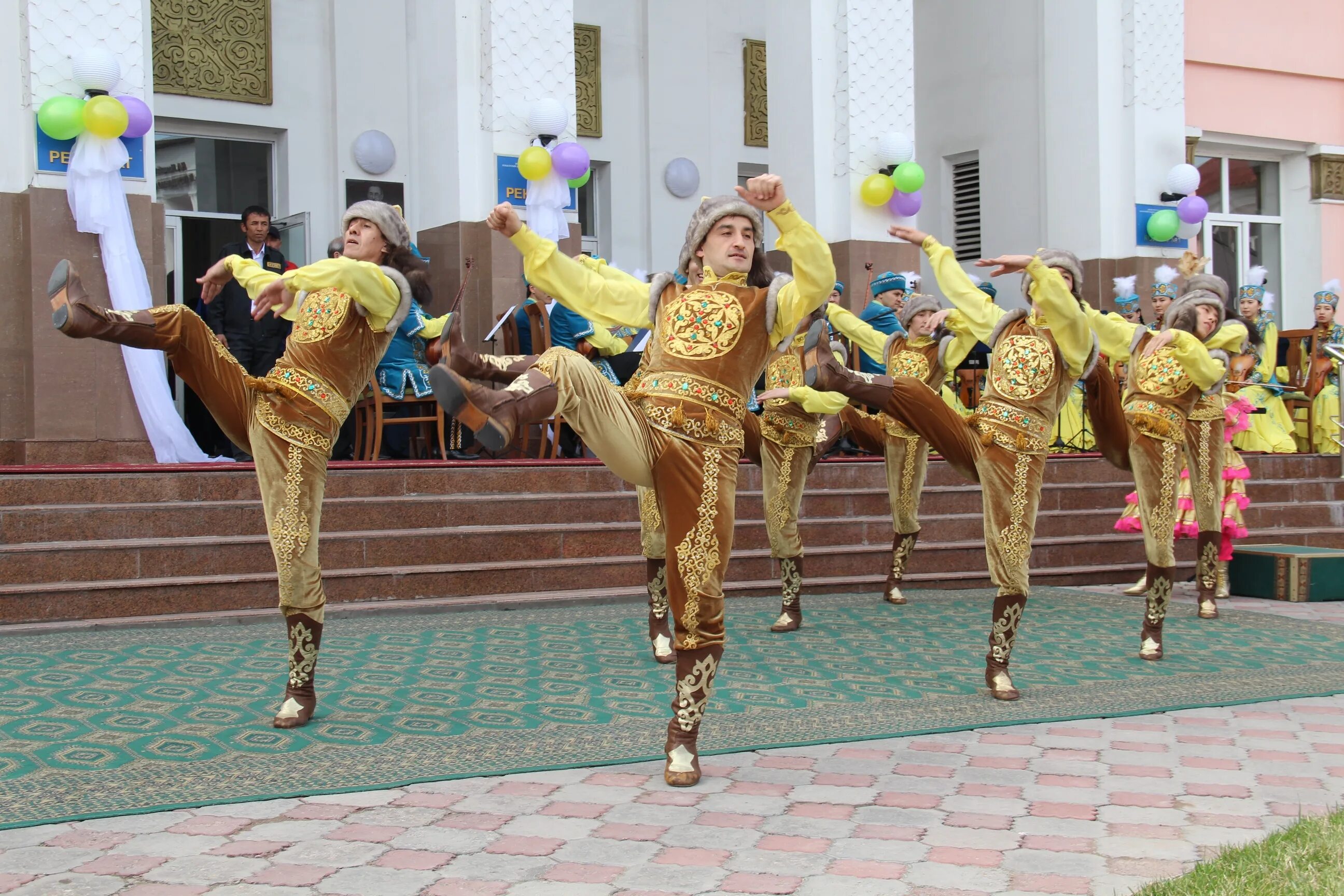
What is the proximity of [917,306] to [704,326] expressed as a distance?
172 inches

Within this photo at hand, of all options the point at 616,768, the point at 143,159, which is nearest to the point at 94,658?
the point at 616,768

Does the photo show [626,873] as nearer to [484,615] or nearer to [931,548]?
[484,615]

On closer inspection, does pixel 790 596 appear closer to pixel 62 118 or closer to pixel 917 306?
pixel 917 306

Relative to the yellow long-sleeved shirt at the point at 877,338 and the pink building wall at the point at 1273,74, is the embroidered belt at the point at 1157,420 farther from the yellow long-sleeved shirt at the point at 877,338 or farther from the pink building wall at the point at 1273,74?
the pink building wall at the point at 1273,74

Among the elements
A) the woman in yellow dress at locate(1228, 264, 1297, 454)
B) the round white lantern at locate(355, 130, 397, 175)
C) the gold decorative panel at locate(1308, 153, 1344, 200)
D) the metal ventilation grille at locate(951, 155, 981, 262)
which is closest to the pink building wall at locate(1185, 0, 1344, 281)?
the gold decorative panel at locate(1308, 153, 1344, 200)

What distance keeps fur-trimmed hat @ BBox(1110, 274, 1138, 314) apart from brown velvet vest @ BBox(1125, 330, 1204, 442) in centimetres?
558

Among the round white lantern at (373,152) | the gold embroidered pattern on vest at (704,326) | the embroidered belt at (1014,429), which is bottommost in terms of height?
the embroidered belt at (1014,429)

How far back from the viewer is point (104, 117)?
8711 mm

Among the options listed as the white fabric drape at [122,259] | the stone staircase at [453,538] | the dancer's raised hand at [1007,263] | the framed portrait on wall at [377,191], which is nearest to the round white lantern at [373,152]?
the framed portrait on wall at [377,191]

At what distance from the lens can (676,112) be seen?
14.7 metres

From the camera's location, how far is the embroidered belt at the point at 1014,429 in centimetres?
563

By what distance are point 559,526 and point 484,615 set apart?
1002 mm

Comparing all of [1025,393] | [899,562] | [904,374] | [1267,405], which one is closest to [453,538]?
[899,562]

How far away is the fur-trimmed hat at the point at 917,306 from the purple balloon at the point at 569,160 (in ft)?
11.2
